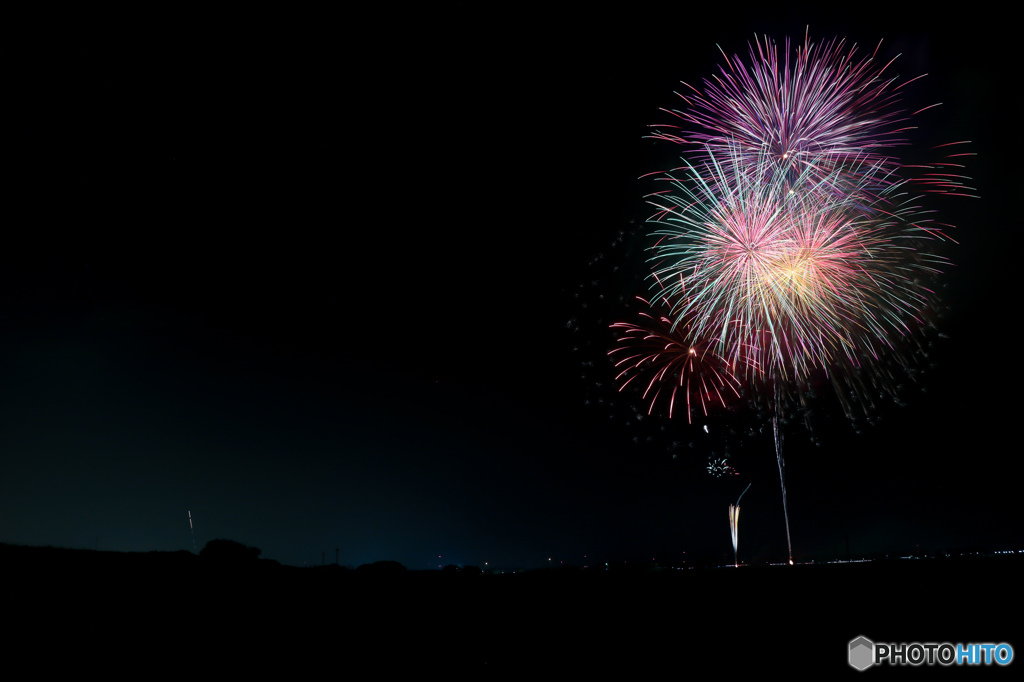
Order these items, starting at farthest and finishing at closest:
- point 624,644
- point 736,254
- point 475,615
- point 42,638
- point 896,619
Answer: point 736,254, point 475,615, point 624,644, point 896,619, point 42,638

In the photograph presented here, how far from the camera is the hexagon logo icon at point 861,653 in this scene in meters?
10.2

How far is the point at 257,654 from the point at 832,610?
393 inches

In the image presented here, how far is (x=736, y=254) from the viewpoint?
19.2 m

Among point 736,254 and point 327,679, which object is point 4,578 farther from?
point 736,254

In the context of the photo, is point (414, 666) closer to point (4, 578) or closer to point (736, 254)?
point (4, 578)

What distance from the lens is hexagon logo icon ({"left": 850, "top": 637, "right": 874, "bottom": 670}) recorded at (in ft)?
33.5

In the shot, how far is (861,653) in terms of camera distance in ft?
34.1

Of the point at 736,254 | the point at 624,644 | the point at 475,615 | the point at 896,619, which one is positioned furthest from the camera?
the point at 736,254

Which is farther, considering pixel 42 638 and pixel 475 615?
pixel 475 615

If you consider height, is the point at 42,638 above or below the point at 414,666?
above

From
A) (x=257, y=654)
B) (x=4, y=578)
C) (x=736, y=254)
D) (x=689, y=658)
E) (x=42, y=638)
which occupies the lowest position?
(x=689, y=658)

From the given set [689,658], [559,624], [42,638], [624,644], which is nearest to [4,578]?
[42,638]

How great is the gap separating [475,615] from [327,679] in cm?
307

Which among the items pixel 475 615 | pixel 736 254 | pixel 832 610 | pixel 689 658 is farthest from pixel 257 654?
pixel 736 254
